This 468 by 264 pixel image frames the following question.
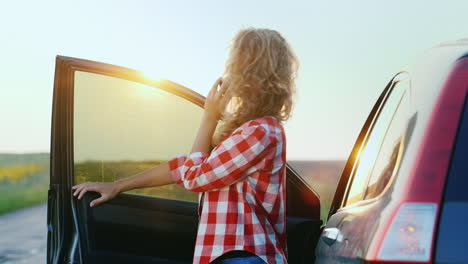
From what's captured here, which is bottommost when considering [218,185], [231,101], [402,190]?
[218,185]

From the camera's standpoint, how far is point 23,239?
1276cm

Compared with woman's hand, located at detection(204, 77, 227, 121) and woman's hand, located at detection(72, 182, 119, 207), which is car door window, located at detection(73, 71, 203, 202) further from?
woman's hand, located at detection(204, 77, 227, 121)

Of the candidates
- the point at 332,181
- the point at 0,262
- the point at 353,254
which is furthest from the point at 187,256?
the point at 332,181

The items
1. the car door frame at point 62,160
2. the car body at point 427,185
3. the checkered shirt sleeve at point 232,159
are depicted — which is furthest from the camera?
the car door frame at point 62,160

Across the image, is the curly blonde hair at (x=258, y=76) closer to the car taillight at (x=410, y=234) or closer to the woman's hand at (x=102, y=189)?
the woman's hand at (x=102, y=189)

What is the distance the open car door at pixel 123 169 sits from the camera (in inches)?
Result: 103

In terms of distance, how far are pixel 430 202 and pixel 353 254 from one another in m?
0.31

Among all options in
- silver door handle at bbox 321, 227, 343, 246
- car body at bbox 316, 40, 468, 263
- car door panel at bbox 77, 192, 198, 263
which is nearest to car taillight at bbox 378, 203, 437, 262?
car body at bbox 316, 40, 468, 263

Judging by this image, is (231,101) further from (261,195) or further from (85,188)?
(85,188)

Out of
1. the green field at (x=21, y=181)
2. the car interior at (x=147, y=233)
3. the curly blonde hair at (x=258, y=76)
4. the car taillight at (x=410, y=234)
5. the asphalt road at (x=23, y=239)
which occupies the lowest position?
the green field at (x=21, y=181)

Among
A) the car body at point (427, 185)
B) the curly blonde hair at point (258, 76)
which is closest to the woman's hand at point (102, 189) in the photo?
the curly blonde hair at point (258, 76)

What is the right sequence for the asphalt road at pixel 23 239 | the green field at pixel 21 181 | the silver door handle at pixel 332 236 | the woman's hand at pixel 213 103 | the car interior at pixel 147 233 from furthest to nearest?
the green field at pixel 21 181 < the asphalt road at pixel 23 239 < the car interior at pixel 147 233 < the woman's hand at pixel 213 103 < the silver door handle at pixel 332 236

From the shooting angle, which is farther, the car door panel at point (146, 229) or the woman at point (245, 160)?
the car door panel at point (146, 229)

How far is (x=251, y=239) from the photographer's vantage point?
2100 mm
